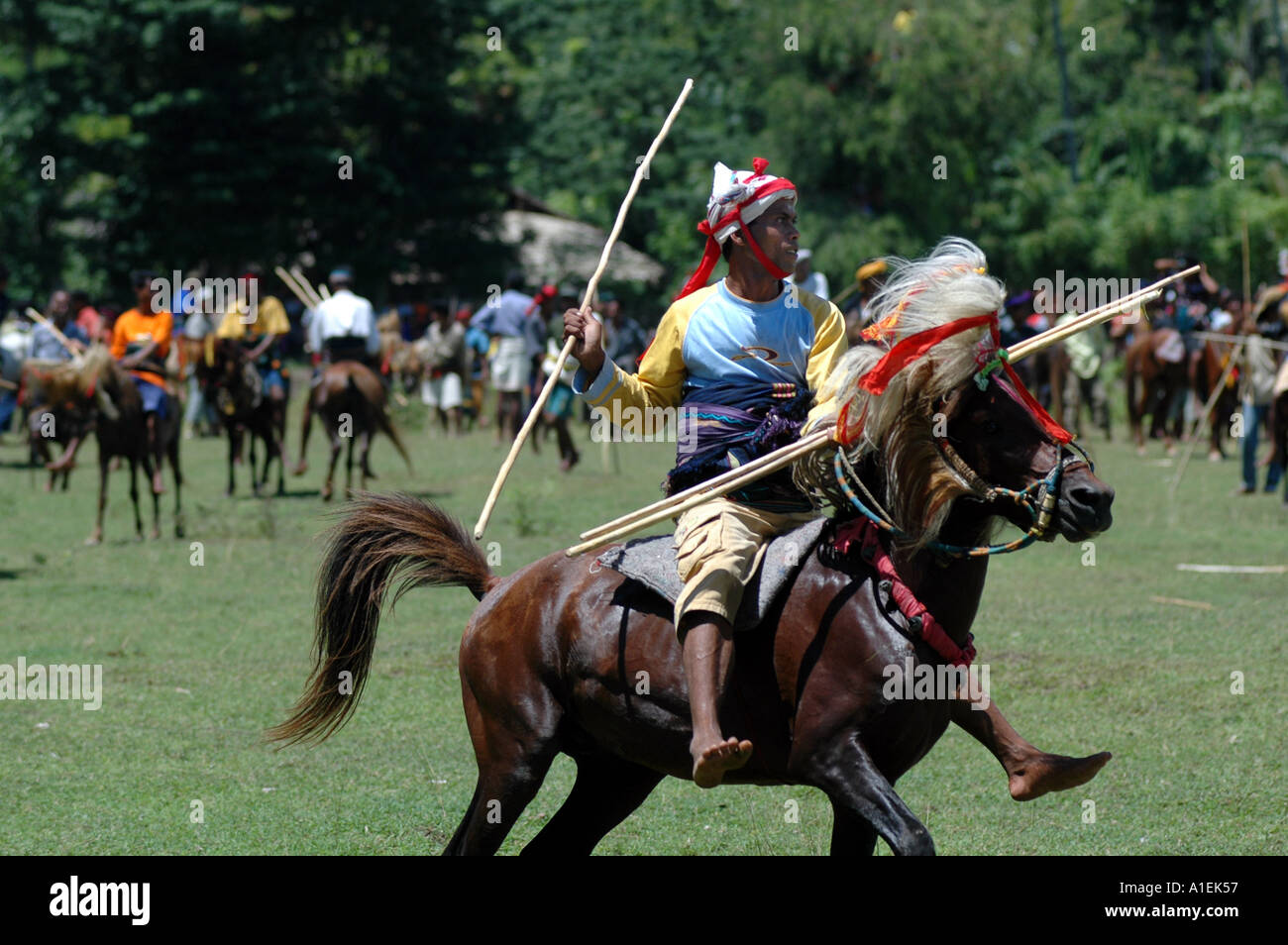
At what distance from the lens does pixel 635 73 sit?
44656mm

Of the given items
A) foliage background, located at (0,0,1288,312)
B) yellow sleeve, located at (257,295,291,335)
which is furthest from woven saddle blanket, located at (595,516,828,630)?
foliage background, located at (0,0,1288,312)

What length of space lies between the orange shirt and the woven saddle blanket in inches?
463

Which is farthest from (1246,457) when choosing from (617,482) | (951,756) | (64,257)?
(64,257)

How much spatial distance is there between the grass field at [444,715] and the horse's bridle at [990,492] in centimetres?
211

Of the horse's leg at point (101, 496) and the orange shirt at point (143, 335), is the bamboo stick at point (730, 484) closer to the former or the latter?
the horse's leg at point (101, 496)

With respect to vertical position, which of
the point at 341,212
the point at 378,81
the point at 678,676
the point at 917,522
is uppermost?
the point at 378,81

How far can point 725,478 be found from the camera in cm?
493

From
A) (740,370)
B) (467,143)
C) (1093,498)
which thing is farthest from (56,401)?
(467,143)

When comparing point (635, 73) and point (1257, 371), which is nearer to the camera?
point (1257, 371)

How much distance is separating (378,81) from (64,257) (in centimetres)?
1068

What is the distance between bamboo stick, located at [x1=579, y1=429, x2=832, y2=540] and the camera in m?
4.84

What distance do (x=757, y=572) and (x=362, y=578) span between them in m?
1.44
